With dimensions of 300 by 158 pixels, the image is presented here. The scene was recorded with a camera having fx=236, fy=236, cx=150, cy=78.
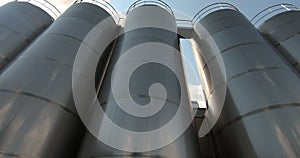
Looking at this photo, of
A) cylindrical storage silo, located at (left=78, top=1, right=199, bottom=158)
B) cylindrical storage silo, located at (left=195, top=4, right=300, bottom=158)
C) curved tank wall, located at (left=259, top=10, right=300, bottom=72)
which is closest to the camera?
cylindrical storage silo, located at (left=78, top=1, right=199, bottom=158)

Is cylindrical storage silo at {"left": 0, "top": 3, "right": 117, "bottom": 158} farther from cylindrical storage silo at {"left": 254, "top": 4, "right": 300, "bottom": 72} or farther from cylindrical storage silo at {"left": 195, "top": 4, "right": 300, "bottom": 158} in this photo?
cylindrical storage silo at {"left": 254, "top": 4, "right": 300, "bottom": 72}

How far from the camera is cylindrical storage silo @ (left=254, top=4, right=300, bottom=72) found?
213 inches

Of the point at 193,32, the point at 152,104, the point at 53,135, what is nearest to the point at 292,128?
the point at 152,104

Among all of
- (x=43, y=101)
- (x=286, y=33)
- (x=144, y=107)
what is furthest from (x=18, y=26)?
(x=286, y=33)

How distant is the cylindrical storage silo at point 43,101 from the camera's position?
312cm

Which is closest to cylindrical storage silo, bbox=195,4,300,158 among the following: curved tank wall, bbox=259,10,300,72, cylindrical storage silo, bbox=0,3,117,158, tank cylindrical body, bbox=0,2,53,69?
curved tank wall, bbox=259,10,300,72

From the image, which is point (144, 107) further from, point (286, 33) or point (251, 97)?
point (286, 33)

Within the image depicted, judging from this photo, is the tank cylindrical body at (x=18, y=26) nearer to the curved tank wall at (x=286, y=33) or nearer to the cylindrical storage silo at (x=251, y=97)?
the cylindrical storage silo at (x=251, y=97)

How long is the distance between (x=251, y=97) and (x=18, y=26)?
5.51 m

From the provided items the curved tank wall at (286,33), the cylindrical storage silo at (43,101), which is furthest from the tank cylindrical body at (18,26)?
the curved tank wall at (286,33)

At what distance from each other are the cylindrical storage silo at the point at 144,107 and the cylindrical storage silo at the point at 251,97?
2.42 ft

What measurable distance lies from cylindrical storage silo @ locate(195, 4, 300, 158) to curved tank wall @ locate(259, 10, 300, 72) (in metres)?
0.87

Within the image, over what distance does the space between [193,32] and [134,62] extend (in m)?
3.92

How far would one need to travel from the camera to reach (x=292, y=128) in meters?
3.27
